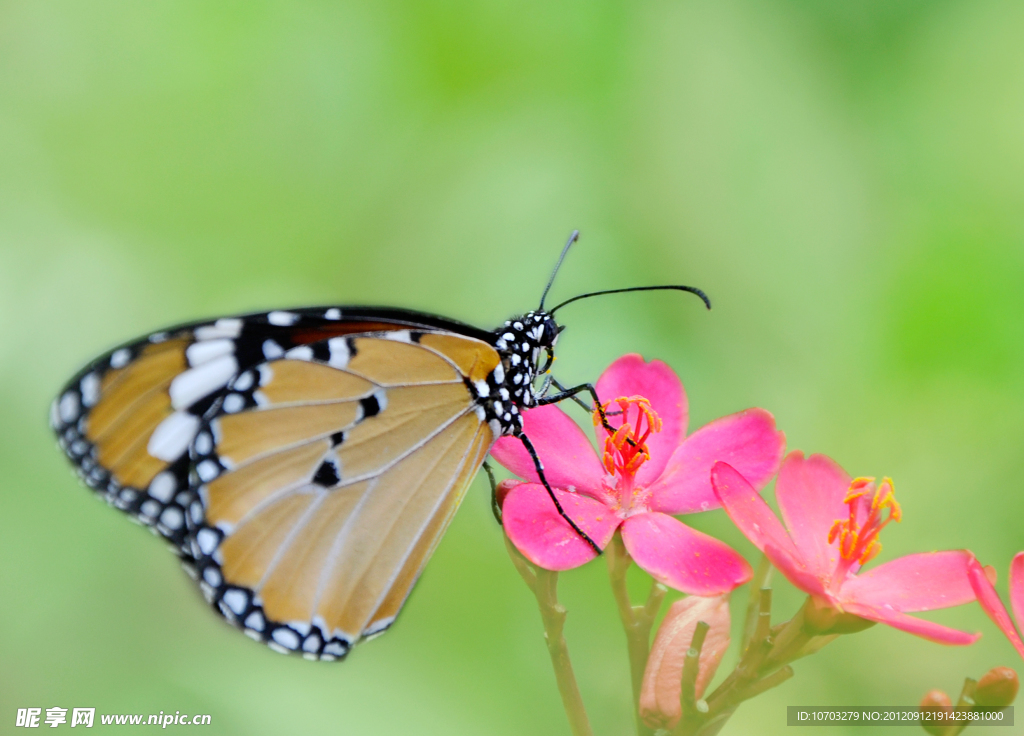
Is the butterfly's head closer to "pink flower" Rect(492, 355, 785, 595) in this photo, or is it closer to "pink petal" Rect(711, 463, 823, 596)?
"pink flower" Rect(492, 355, 785, 595)

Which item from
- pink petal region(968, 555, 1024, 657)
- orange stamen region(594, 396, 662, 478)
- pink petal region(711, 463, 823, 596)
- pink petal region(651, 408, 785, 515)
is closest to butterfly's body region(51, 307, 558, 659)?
orange stamen region(594, 396, 662, 478)

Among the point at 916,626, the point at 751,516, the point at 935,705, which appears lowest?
the point at 935,705

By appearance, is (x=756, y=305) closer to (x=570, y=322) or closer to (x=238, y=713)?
(x=570, y=322)

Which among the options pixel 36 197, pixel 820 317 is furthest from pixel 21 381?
pixel 820 317

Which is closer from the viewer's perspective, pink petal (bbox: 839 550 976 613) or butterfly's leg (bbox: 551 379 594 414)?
pink petal (bbox: 839 550 976 613)

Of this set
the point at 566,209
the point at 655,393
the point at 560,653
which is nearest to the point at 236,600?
the point at 560,653

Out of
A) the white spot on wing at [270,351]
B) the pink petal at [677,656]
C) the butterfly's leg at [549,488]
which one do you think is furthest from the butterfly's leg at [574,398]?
the white spot on wing at [270,351]

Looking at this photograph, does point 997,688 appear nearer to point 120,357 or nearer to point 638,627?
point 638,627
